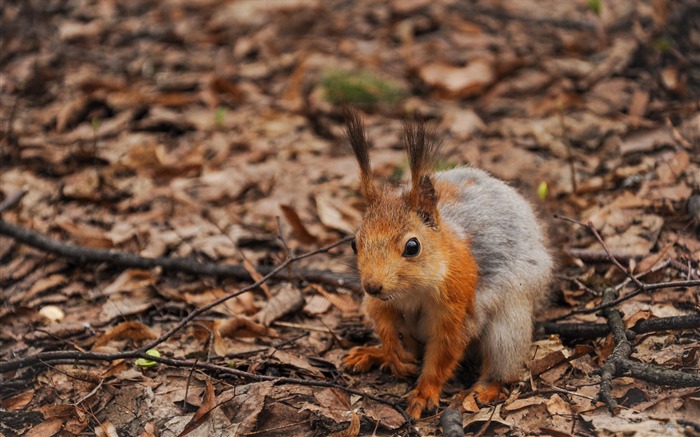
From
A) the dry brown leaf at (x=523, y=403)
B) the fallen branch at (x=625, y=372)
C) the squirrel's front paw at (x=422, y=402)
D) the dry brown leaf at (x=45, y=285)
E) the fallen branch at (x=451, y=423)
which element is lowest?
the dry brown leaf at (x=45, y=285)

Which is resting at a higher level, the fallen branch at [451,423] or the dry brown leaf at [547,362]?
the fallen branch at [451,423]

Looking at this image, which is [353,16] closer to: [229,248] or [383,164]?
[383,164]

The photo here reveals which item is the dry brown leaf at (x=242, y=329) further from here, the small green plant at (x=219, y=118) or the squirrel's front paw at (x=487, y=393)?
the small green plant at (x=219, y=118)

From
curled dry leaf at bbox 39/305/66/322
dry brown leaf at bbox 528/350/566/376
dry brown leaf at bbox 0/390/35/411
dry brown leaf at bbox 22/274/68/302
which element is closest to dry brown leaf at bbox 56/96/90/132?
dry brown leaf at bbox 22/274/68/302

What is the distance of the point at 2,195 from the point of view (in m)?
6.45

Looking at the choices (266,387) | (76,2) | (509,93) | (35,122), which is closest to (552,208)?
(509,93)

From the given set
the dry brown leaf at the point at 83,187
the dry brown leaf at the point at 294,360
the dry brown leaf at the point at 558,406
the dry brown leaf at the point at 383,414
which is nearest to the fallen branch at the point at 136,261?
the dry brown leaf at the point at 294,360

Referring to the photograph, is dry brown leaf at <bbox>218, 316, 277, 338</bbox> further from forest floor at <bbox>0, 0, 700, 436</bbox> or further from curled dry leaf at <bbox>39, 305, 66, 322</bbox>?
curled dry leaf at <bbox>39, 305, 66, 322</bbox>

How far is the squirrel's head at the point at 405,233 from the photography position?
3.72m

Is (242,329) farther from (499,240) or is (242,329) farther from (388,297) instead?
(499,240)

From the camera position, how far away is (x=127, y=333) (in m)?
4.75

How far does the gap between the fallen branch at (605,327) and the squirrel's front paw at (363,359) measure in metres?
1.05

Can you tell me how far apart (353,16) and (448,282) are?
680 centimetres

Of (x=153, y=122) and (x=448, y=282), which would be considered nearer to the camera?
(x=448, y=282)
